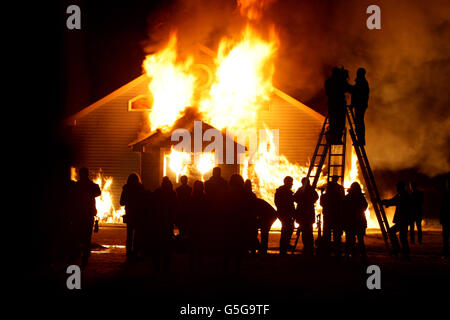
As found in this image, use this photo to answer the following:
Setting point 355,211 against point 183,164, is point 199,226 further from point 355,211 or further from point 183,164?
point 183,164

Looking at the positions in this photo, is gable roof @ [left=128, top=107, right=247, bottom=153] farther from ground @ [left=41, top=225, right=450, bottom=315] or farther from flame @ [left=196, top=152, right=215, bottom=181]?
ground @ [left=41, top=225, right=450, bottom=315]

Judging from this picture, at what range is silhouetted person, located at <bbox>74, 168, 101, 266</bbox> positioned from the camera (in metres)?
9.36

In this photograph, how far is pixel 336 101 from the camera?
37.0ft

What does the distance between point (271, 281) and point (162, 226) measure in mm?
2297

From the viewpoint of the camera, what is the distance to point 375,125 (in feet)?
75.1

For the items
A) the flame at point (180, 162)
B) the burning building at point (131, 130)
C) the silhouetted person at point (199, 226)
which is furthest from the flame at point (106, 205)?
the silhouetted person at point (199, 226)

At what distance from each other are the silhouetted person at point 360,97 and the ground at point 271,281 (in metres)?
2.78

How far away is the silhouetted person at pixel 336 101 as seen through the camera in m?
11.1

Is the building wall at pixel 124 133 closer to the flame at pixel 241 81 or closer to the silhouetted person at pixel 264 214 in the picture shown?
the flame at pixel 241 81

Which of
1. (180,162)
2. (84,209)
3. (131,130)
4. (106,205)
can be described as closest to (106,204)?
(106,205)

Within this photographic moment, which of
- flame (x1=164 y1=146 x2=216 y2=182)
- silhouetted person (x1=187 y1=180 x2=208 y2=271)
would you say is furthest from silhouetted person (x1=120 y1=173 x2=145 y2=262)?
flame (x1=164 y1=146 x2=216 y2=182)
